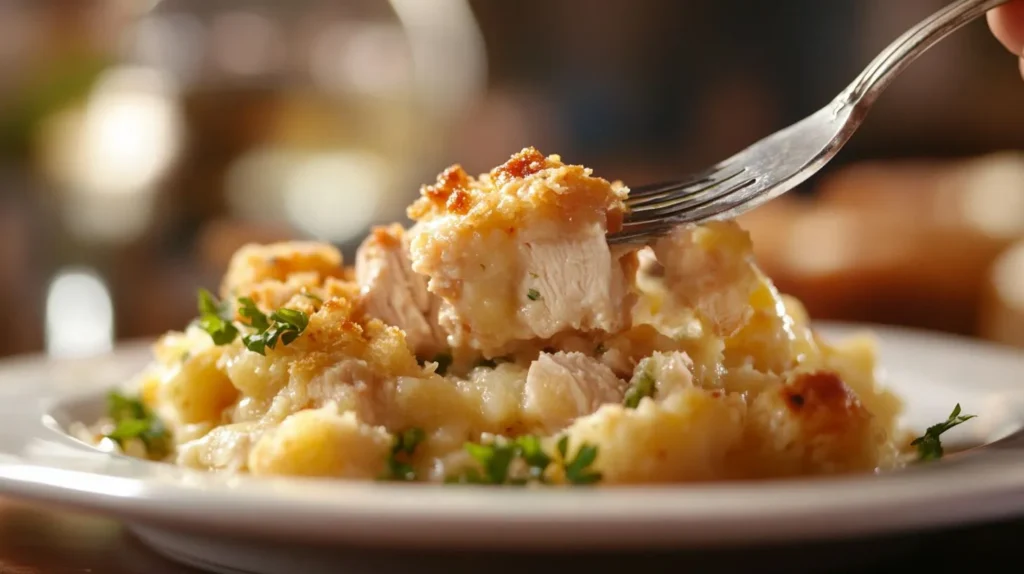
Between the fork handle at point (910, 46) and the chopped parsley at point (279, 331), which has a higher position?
the fork handle at point (910, 46)

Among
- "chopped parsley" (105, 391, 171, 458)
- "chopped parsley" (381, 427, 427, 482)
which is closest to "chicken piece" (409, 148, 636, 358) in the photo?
"chopped parsley" (381, 427, 427, 482)

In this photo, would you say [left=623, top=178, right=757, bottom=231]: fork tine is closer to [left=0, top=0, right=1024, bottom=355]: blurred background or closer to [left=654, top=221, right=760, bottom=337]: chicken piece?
[left=654, top=221, right=760, bottom=337]: chicken piece

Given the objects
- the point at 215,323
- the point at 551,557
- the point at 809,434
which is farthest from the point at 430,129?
the point at 551,557

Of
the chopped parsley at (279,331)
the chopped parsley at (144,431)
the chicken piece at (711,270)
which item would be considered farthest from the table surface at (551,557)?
the chicken piece at (711,270)

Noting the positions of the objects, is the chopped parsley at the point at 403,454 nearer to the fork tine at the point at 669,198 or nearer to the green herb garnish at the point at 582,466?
the green herb garnish at the point at 582,466

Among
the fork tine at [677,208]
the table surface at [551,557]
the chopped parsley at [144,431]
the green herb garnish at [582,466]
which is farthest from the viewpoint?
the chopped parsley at [144,431]

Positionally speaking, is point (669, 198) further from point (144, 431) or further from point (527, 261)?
point (144, 431)

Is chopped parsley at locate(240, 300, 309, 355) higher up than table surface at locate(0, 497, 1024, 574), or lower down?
higher up
